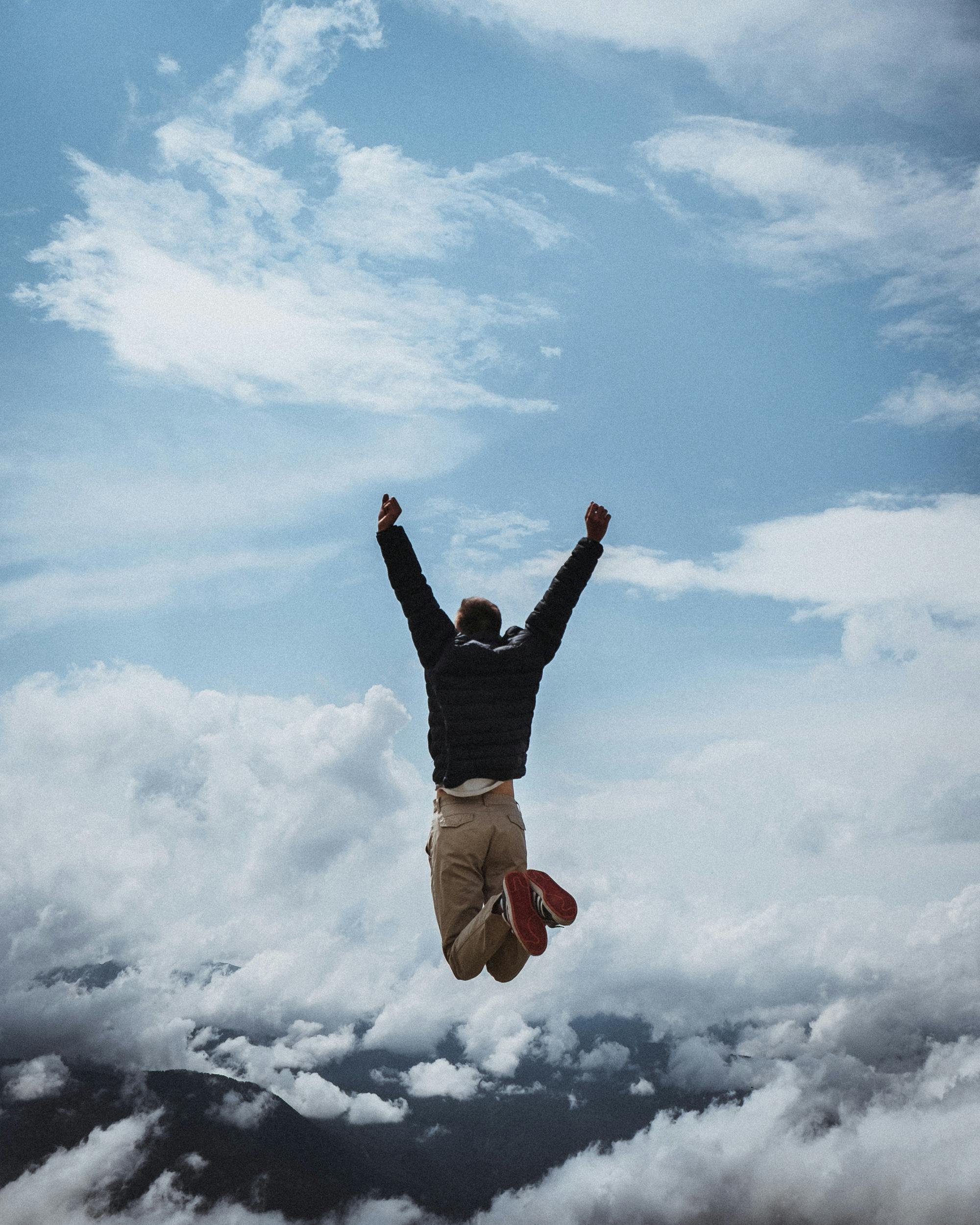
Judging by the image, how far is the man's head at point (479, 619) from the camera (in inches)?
373

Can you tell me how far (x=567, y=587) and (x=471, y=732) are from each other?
6.05 ft

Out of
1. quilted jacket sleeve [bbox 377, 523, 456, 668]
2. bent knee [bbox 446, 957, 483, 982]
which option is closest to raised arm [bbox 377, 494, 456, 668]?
quilted jacket sleeve [bbox 377, 523, 456, 668]

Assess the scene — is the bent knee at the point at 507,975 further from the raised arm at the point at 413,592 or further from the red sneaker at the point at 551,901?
the raised arm at the point at 413,592

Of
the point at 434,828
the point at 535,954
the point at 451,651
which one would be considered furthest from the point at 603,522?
the point at 535,954

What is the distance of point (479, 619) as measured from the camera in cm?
954

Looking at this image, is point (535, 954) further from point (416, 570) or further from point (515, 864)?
point (416, 570)

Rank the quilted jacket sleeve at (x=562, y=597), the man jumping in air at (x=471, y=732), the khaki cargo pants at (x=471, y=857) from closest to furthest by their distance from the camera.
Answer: the man jumping in air at (x=471, y=732) → the khaki cargo pants at (x=471, y=857) → the quilted jacket sleeve at (x=562, y=597)

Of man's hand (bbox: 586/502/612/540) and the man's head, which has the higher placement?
man's hand (bbox: 586/502/612/540)

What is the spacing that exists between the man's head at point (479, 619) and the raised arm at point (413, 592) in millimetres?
209

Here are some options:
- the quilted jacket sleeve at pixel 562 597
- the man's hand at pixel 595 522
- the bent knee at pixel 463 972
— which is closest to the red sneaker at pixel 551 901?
the bent knee at pixel 463 972

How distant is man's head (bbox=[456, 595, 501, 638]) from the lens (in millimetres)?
9484

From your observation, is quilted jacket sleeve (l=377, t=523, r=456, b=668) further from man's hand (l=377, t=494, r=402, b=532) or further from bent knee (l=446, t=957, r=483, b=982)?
bent knee (l=446, t=957, r=483, b=982)

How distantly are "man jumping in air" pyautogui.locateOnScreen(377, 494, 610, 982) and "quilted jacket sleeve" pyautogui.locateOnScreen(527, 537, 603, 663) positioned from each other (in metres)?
0.02

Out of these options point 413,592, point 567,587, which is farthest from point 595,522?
point 413,592
